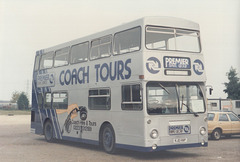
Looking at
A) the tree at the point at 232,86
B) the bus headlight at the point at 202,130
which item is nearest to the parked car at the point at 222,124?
the bus headlight at the point at 202,130

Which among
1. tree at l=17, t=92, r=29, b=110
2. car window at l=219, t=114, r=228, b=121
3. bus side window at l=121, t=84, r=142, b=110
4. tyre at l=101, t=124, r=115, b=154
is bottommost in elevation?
tyre at l=101, t=124, r=115, b=154

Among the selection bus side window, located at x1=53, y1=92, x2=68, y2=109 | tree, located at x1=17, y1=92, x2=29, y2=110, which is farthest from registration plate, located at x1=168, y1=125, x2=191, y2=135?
tree, located at x1=17, y1=92, x2=29, y2=110

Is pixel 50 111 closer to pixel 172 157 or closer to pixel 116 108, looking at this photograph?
pixel 116 108

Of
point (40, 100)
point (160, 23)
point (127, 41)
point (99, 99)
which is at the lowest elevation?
point (99, 99)

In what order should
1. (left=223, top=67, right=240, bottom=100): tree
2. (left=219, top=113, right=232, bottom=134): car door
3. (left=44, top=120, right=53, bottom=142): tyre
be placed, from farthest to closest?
(left=223, top=67, right=240, bottom=100): tree, (left=219, top=113, right=232, bottom=134): car door, (left=44, top=120, right=53, bottom=142): tyre

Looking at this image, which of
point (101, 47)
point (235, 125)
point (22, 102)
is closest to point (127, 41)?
point (101, 47)

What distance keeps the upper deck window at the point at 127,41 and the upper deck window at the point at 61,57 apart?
3929mm

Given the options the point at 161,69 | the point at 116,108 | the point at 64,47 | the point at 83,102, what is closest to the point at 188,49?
the point at 161,69

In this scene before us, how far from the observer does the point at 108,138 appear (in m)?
13.2

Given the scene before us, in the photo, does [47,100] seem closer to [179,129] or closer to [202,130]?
[179,129]

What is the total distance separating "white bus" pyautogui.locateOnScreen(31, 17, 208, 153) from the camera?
1152 centimetres

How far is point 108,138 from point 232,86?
56.6 metres

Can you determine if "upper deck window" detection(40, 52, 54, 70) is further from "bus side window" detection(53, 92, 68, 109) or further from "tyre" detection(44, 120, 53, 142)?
"tyre" detection(44, 120, 53, 142)

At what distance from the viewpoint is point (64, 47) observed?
16.7m
